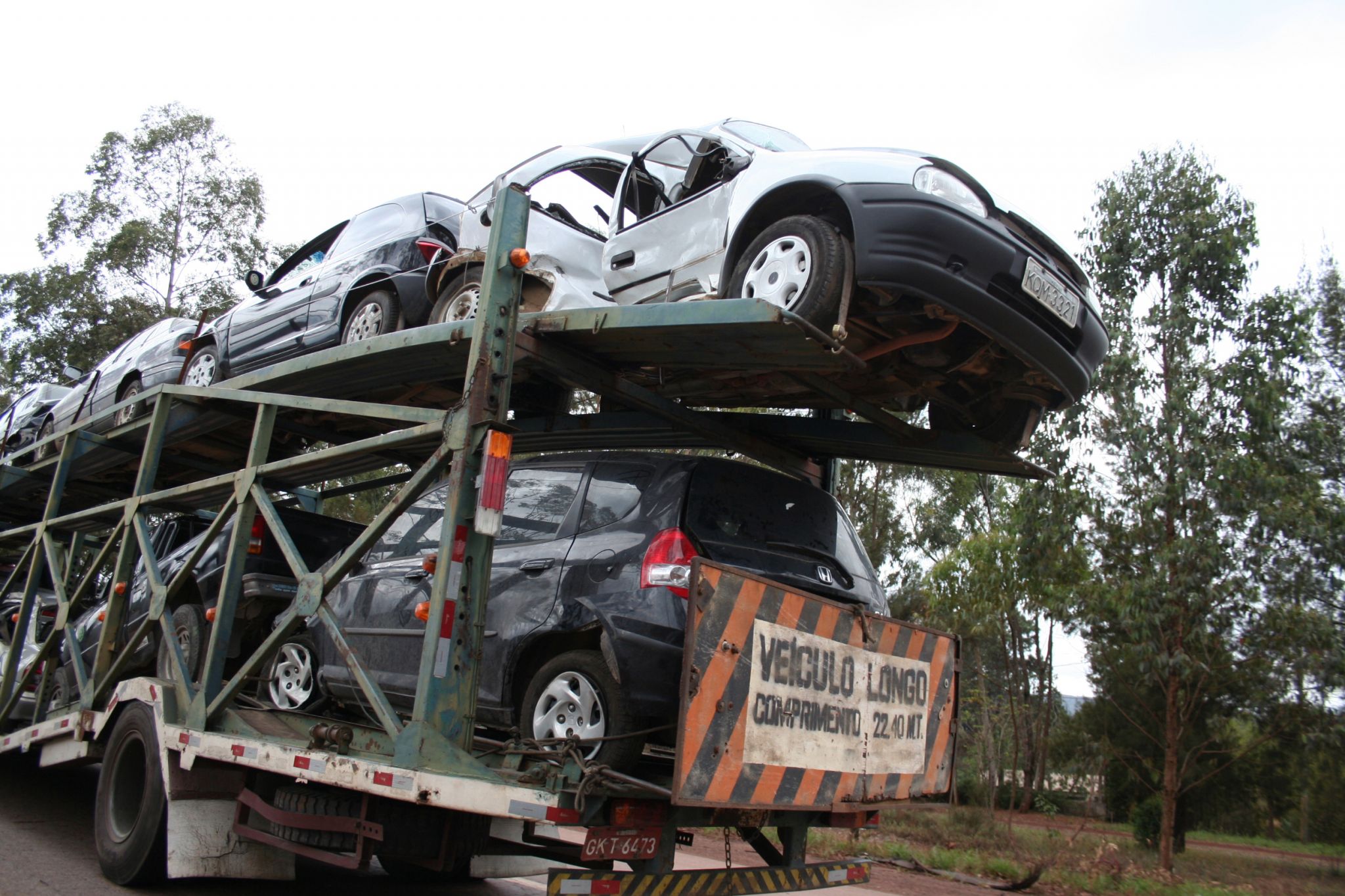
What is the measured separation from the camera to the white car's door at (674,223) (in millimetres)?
4910

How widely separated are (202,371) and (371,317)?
280 centimetres

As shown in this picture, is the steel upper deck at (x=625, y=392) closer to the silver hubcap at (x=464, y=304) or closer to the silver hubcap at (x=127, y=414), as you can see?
the silver hubcap at (x=127, y=414)

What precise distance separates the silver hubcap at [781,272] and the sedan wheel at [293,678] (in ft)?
10.3

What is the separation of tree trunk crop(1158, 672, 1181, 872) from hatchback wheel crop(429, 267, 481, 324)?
30.5 ft

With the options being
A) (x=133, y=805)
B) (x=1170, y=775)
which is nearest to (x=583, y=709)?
(x=133, y=805)

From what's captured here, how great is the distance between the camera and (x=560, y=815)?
124 inches

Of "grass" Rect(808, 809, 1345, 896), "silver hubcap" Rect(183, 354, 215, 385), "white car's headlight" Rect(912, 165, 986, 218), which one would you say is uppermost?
"white car's headlight" Rect(912, 165, 986, 218)

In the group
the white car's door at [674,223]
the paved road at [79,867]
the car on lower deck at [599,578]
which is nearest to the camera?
the car on lower deck at [599,578]

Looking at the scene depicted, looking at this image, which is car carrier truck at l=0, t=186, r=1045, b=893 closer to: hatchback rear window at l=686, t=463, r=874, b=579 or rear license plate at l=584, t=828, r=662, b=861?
rear license plate at l=584, t=828, r=662, b=861

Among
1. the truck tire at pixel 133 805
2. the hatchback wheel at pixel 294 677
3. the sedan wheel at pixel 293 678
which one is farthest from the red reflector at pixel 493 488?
the truck tire at pixel 133 805

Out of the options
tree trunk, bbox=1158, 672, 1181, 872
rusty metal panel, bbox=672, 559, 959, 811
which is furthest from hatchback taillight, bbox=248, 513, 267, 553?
tree trunk, bbox=1158, 672, 1181, 872

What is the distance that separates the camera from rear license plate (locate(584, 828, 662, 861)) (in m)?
3.27

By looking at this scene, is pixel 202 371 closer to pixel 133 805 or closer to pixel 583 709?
pixel 133 805

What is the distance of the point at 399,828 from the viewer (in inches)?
157
